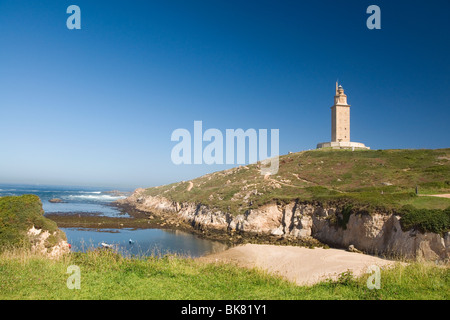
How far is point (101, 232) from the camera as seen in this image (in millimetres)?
44438

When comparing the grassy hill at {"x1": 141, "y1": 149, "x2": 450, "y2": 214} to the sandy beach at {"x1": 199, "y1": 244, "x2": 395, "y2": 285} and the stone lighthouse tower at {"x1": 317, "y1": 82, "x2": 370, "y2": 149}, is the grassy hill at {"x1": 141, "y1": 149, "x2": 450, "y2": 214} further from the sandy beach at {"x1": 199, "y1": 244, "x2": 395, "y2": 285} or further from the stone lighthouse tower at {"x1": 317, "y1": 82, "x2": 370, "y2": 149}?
the stone lighthouse tower at {"x1": 317, "y1": 82, "x2": 370, "y2": 149}

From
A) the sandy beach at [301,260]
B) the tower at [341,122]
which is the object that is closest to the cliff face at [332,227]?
the sandy beach at [301,260]

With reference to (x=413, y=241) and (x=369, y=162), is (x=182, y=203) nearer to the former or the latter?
(x=369, y=162)

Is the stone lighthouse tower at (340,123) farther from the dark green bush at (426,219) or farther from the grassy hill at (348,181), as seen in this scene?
the dark green bush at (426,219)

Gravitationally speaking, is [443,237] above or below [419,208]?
below

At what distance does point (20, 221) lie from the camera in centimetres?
1755

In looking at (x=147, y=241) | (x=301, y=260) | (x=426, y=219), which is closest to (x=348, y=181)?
(x=426, y=219)

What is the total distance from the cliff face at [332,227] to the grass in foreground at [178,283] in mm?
12059

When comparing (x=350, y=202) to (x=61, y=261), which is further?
(x=350, y=202)

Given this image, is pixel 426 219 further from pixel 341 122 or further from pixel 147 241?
pixel 341 122

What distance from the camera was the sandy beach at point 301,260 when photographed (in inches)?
837

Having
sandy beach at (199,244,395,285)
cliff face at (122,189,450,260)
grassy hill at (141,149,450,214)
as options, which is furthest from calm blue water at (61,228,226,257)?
grassy hill at (141,149,450,214)
